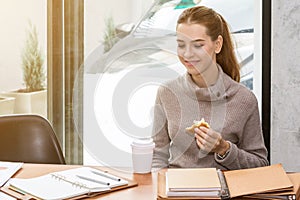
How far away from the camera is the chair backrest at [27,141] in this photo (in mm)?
2264

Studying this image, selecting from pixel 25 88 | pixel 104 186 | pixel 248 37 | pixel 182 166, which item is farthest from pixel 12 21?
pixel 104 186

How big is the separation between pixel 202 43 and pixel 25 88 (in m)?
1.44

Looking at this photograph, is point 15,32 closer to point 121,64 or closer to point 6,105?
point 6,105

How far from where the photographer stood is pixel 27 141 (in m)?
2.29

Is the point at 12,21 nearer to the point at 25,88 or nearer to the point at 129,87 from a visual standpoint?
the point at 25,88

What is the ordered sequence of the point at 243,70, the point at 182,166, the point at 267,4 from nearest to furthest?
the point at 182,166 → the point at 267,4 → the point at 243,70

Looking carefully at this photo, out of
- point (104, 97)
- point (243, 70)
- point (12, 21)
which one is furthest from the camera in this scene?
point (12, 21)

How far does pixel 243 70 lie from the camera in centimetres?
296

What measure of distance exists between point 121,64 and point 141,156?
36cm

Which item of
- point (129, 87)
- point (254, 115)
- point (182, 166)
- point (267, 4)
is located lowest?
point (182, 166)

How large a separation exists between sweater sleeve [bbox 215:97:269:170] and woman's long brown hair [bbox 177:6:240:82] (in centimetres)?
21

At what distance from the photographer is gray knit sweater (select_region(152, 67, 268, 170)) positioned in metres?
2.12

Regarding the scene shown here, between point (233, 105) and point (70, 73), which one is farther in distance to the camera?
point (70, 73)

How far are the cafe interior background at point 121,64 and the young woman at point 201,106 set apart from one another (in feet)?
0.30
